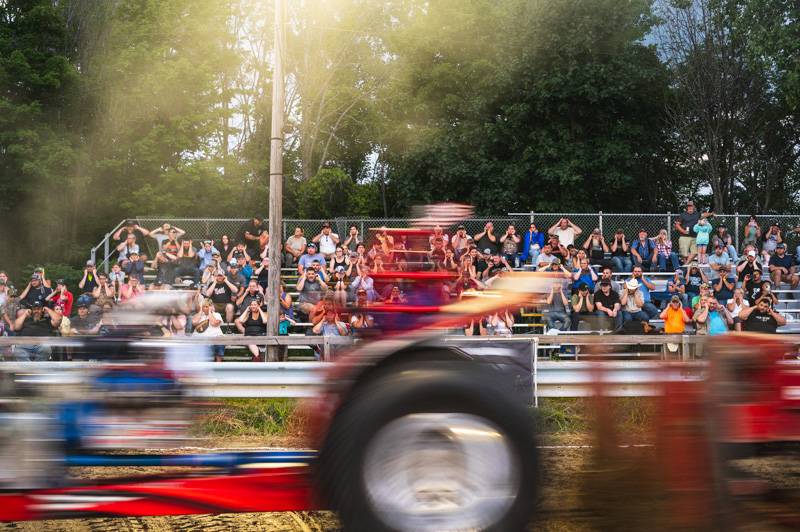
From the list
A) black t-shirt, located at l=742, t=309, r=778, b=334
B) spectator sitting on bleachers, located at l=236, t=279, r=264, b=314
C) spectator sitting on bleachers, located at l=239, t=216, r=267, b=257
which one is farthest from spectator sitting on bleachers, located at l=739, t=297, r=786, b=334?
spectator sitting on bleachers, located at l=239, t=216, r=267, b=257

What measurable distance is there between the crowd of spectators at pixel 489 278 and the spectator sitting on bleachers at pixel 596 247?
0.09 ft

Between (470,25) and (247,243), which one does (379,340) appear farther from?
(470,25)

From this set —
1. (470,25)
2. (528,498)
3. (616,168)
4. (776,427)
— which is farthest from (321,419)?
(470,25)

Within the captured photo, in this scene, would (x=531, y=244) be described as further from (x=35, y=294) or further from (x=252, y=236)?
(x=35, y=294)

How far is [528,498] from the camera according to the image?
347 centimetres

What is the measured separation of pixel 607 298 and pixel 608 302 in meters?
0.08

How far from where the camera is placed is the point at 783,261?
17516 mm

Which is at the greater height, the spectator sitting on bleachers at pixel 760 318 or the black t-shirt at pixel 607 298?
the black t-shirt at pixel 607 298

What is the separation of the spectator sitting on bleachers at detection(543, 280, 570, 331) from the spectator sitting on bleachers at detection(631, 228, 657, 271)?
12.1ft

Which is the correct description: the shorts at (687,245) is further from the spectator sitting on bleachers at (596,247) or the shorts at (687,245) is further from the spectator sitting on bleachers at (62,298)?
the spectator sitting on bleachers at (62,298)

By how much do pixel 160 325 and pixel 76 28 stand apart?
35203 mm

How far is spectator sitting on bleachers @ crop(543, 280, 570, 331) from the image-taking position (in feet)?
46.3

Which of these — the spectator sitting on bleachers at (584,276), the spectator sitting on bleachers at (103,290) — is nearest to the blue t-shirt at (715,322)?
the spectator sitting on bleachers at (584,276)

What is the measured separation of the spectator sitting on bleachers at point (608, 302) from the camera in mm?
14141
